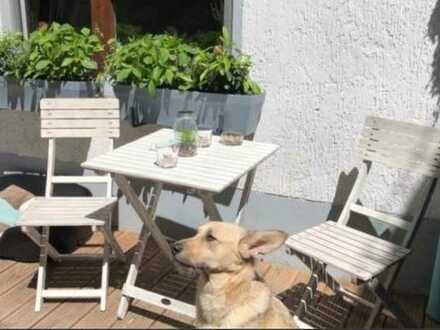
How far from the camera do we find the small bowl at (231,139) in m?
3.82

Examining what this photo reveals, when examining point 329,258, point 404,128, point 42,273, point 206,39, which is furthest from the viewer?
point 206,39

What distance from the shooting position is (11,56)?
4574mm

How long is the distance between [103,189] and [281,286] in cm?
178

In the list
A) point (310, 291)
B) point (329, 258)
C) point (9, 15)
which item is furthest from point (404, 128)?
point (9, 15)

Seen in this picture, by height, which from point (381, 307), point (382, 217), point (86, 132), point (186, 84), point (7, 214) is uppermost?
point (186, 84)

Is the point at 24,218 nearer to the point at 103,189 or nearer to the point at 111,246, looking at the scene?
the point at 111,246

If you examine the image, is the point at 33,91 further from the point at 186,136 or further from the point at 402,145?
the point at 402,145

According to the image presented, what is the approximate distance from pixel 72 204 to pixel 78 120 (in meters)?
0.62

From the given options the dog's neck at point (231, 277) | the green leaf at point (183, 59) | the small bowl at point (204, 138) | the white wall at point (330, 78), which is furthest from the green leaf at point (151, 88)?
the dog's neck at point (231, 277)

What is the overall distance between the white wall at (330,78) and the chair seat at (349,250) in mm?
600

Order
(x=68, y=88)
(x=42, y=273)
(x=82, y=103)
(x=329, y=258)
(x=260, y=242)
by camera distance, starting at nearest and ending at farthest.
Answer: (x=260, y=242) → (x=329, y=258) → (x=42, y=273) → (x=82, y=103) → (x=68, y=88)

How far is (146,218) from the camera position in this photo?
11.9 feet

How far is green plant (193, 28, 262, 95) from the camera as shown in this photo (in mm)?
3998

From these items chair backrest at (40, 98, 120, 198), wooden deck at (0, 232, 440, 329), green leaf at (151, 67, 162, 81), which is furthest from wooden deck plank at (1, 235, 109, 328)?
green leaf at (151, 67, 162, 81)
